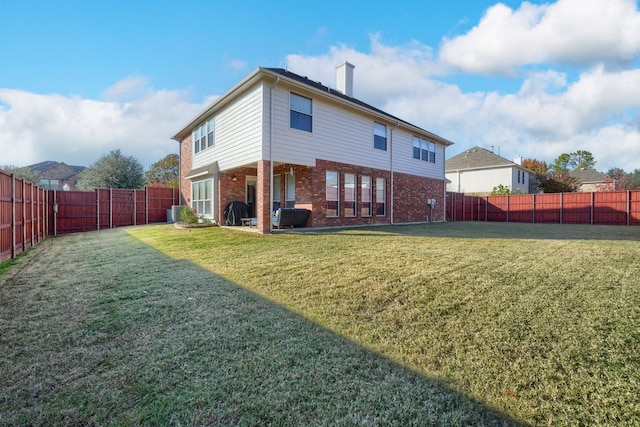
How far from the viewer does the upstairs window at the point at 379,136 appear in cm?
1470

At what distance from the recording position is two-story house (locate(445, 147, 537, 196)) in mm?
28845

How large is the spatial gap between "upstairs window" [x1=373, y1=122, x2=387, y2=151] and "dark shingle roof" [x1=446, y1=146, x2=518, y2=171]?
19.5 m

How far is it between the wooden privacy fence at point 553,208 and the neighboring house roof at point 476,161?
8274 mm

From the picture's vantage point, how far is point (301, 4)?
11.3 metres

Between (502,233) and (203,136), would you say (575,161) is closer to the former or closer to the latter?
(502,233)

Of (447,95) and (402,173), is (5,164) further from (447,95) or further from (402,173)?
(447,95)

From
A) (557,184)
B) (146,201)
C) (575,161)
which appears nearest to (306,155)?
(146,201)

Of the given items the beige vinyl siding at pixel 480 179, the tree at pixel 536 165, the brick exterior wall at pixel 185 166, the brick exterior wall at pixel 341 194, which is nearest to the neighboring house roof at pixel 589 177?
the tree at pixel 536 165

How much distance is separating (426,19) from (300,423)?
1362 centimetres

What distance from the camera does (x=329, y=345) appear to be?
2859 mm

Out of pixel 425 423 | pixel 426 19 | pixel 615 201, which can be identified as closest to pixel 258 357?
pixel 425 423

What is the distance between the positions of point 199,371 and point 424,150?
1770 cm

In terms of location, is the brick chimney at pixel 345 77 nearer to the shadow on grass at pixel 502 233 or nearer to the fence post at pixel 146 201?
the shadow on grass at pixel 502 233

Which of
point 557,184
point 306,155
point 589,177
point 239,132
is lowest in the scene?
point 306,155
